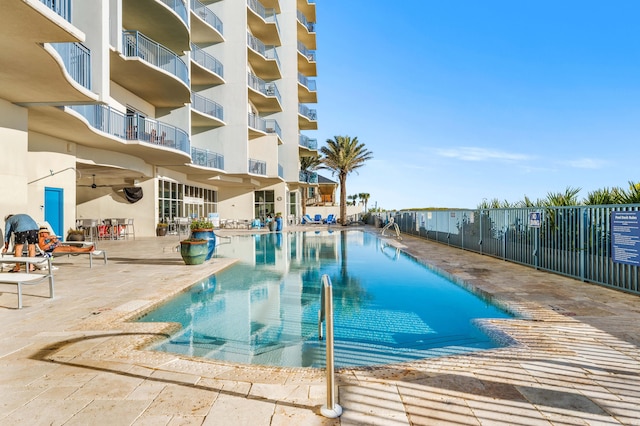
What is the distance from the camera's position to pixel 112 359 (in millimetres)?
3422

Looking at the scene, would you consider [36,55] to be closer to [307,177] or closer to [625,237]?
[625,237]

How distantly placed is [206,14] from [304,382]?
26.4m

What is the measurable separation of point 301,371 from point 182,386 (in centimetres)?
101

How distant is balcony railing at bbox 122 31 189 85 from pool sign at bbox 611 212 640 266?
16970mm

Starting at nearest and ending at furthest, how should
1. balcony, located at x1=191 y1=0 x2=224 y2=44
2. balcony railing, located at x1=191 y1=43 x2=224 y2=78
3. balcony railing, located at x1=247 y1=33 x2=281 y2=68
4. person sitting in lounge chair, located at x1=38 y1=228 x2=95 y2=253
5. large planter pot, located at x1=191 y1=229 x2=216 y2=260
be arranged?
person sitting in lounge chair, located at x1=38 y1=228 x2=95 y2=253 < large planter pot, located at x1=191 y1=229 x2=216 y2=260 < balcony, located at x1=191 y1=0 x2=224 y2=44 < balcony railing, located at x1=191 y1=43 x2=224 y2=78 < balcony railing, located at x1=247 y1=33 x2=281 y2=68

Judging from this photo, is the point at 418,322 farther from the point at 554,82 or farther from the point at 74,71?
the point at 554,82

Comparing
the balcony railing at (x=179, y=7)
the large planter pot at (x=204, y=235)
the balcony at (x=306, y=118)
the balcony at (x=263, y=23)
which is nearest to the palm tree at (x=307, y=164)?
the balcony at (x=306, y=118)

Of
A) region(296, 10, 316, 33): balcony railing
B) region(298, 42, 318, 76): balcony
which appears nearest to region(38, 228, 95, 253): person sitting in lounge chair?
region(298, 42, 318, 76): balcony

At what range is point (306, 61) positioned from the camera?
3753cm

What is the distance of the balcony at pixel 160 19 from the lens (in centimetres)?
1546

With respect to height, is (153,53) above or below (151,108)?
above

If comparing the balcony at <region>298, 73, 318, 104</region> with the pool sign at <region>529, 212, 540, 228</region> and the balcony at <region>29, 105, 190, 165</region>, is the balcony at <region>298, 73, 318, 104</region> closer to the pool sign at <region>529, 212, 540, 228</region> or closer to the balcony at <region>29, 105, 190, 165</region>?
the balcony at <region>29, 105, 190, 165</region>

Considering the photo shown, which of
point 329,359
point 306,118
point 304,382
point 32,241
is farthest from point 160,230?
point 306,118

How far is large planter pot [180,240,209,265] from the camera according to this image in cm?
941
